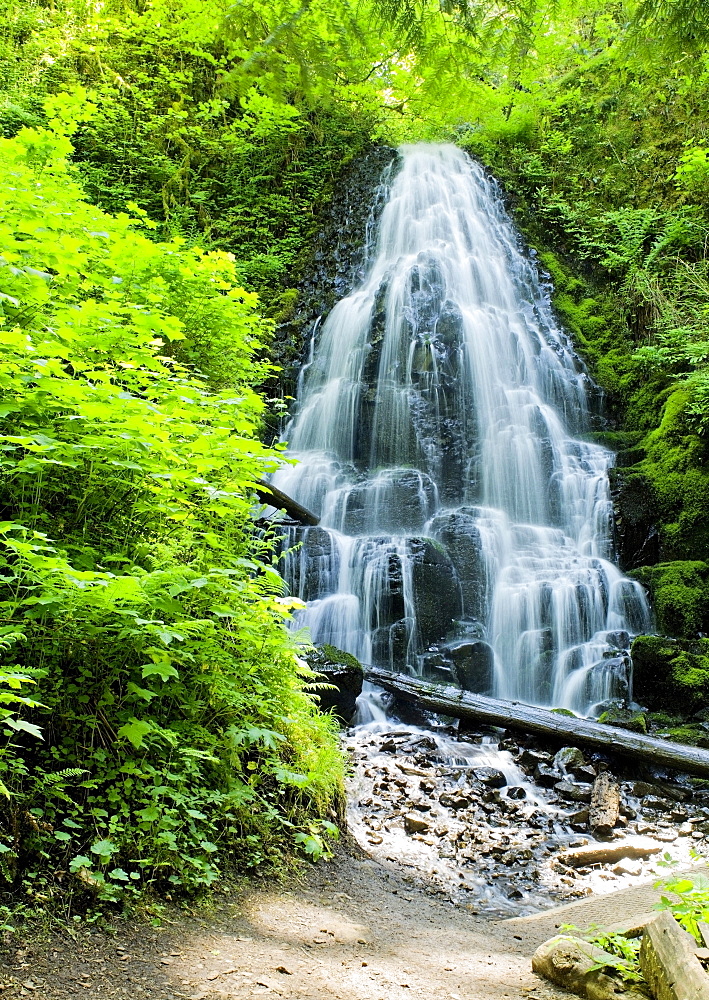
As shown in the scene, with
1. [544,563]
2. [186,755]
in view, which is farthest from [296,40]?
[544,563]

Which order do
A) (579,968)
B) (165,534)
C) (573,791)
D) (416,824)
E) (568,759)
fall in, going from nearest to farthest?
(579,968), (165,534), (416,824), (573,791), (568,759)

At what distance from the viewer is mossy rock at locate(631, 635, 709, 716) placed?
21.6ft

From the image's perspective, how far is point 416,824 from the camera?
4.28 m

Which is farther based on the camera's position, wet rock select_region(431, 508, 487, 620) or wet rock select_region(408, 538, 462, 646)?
wet rock select_region(431, 508, 487, 620)

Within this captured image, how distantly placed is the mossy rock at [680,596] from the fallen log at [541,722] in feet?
8.04

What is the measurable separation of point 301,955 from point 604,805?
11.1ft

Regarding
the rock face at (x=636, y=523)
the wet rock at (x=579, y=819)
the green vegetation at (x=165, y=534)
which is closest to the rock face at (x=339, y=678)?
the green vegetation at (x=165, y=534)

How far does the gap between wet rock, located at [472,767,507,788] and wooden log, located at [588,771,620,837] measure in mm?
695

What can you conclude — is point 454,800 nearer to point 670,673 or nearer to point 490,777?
point 490,777

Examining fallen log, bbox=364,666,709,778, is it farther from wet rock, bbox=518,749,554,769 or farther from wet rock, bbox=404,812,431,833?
wet rock, bbox=404,812,431,833

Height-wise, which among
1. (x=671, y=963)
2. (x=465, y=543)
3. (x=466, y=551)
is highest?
(x=465, y=543)

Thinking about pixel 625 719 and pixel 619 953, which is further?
pixel 625 719

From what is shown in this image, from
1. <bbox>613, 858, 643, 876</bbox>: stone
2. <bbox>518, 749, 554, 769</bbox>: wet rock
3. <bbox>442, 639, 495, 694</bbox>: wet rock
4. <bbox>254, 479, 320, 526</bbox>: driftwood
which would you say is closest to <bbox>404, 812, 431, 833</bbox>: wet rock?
<bbox>613, 858, 643, 876</bbox>: stone

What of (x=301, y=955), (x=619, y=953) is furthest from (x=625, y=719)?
(x=301, y=955)
